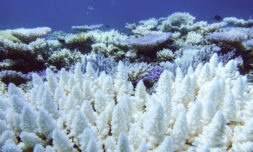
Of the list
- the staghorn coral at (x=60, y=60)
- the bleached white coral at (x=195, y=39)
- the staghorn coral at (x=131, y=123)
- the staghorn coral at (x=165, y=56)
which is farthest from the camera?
the bleached white coral at (x=195, y=39)

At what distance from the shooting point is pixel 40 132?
1165 millimetres

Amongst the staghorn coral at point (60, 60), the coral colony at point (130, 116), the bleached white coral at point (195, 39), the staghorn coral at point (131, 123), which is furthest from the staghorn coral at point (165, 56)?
the staghorn coral at point (131, 123)

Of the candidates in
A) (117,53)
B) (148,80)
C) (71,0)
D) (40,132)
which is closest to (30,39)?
(117,53)

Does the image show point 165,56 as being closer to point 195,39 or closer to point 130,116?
point 195,39

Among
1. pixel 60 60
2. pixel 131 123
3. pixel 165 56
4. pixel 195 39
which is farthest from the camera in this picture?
pixel 195 39

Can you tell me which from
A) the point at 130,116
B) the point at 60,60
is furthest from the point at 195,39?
the point at 130,116

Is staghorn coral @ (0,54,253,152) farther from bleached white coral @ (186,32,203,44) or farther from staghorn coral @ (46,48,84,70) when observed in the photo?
bleached white coral @ (186,32,203,44)

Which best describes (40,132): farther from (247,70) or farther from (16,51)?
(247,70)

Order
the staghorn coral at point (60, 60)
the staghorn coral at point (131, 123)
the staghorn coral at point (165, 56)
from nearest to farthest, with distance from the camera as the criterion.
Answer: the staghorn coral at point (131, 123), the staghorn coral at point (165, 56), the staghorn coral at point (60, 60)

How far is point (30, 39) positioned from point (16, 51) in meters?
→ 1.94


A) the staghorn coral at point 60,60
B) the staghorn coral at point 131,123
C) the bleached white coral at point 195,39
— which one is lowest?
the staghorn coral at point 131,123

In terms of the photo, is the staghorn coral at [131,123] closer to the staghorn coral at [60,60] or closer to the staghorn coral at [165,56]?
the staghorn coral at [165,56]

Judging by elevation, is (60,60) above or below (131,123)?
above

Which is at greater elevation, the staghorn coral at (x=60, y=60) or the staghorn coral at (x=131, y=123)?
the staghorn coral at (x=60, y=60)
